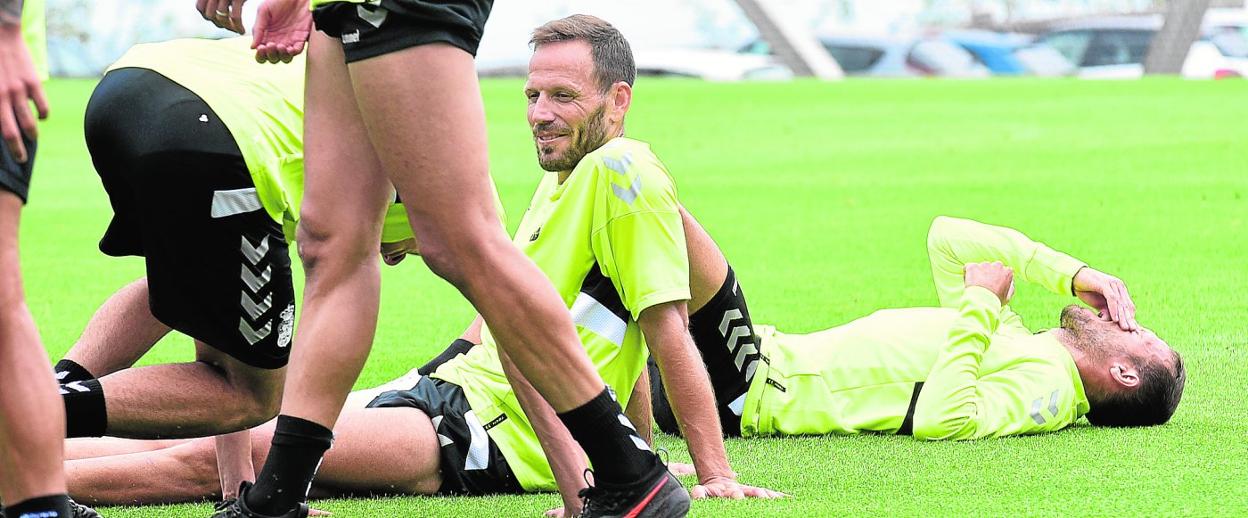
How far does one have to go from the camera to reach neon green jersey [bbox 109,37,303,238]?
369 cm

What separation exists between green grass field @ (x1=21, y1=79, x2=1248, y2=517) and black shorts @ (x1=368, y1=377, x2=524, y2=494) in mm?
98

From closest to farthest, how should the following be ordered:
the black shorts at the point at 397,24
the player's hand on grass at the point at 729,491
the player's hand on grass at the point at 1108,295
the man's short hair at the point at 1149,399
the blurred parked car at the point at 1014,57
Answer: the black shorts at the point at 397,24
the player's hand on grass at the point at 729,491
the man's short hair at the point at 1149,399
the player's hand on grass at the point at 1108,295
the blurred parked car at the point at 1014,57

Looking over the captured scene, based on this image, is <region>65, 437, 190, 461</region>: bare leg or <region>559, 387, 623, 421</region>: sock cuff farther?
<region>65, 437, 190, 461</region>: bare leg

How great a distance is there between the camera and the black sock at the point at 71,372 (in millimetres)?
3971

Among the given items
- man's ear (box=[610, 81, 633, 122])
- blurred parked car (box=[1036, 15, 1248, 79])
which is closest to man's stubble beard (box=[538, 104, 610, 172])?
man's ear (box=[610, 81, 633, 122])

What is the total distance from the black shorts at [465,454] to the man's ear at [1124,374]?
1.89 metres

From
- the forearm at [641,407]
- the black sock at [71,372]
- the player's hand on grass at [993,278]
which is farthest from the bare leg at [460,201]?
the player's hand on grass at [993,278]

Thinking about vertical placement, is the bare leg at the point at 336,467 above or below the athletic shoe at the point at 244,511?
below

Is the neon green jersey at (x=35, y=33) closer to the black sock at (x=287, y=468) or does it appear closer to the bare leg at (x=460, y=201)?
the bare leg at (x=460, y=201)

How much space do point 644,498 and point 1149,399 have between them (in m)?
2.07

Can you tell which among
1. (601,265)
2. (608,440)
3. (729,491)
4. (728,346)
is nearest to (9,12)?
(608,440)

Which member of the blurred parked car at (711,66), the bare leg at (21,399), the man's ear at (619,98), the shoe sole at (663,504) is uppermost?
the man's ear at (619,98)

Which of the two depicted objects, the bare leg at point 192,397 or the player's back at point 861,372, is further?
the player's back at point 861,372

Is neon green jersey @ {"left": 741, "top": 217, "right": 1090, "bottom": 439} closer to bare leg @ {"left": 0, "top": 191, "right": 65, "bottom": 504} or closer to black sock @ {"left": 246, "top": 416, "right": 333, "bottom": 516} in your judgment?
black sock @ {"left": 246, "top": 416, "right": 333, "bottom": 516}
